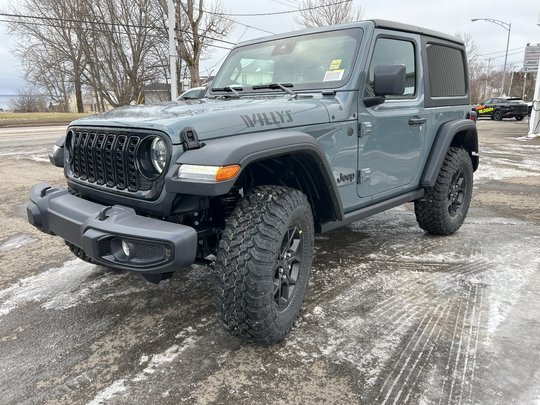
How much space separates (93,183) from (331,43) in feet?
6.73

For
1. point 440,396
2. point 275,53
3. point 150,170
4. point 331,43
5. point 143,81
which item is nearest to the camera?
point 440,396

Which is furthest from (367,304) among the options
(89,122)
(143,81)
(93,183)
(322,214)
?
(143,81)

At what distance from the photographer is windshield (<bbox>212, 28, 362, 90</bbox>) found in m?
3.23

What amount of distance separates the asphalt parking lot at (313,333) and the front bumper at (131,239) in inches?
24.9

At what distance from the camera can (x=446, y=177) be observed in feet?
13.9

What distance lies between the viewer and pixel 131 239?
6.78 feet

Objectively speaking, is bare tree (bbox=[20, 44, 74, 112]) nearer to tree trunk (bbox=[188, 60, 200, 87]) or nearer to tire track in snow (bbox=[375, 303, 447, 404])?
tree trunk (bbox=[188, 60, 200, 87])

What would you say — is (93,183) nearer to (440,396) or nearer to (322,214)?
(322,214)

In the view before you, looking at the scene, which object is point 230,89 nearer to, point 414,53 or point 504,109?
point 414,53

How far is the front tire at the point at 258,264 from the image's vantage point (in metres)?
2.24

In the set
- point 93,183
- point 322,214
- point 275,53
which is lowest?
point 322,214

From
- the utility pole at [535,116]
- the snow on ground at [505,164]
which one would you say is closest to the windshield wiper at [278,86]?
the snow on ground at [505,164]

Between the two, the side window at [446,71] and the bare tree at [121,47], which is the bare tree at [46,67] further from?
the side window at [446,71]

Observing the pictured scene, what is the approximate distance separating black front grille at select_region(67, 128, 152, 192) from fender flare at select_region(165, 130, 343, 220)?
0.98ft
